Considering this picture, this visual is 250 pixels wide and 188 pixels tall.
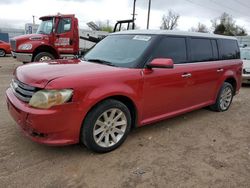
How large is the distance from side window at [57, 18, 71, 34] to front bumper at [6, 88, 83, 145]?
8.42m

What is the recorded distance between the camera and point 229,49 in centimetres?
582

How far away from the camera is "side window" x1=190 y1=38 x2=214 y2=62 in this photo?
15.4 feet

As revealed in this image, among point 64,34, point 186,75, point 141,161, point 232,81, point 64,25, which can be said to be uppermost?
point 64,25

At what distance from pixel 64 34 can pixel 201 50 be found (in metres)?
7.62

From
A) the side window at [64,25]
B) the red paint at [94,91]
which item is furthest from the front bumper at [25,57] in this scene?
the red paint at [94,91]

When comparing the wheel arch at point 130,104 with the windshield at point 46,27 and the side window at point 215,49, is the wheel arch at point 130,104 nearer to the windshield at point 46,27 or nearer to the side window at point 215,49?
the side window at point 215,49

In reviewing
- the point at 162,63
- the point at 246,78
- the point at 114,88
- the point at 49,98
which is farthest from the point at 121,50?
→ the point at 246,78

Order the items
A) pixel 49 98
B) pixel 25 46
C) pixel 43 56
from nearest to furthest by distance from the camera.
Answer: pixel 49 98, pixel 25 46, pixel 43 56

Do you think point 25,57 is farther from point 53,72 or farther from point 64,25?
point 53,72

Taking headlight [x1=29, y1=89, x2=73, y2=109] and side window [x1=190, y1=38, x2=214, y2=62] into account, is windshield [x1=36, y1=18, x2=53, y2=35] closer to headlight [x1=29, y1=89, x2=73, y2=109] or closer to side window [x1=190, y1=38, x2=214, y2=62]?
side window [x1=190, y1=38, x2=214, y2=62]

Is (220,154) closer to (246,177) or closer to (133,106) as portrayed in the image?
(246,177)

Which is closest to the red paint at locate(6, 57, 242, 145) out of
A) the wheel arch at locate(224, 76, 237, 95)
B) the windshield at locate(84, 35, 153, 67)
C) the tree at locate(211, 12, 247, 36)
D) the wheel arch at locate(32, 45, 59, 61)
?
the windshield at locate(84, 35, 153, 67)

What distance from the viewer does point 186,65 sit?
14.6 feet

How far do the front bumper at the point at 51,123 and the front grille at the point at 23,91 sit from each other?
74 millimetres
